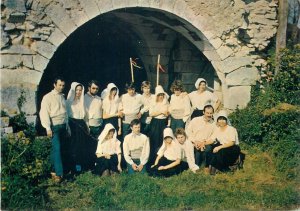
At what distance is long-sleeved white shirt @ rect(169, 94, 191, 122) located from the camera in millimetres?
7613

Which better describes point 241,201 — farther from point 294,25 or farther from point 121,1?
point 294,25

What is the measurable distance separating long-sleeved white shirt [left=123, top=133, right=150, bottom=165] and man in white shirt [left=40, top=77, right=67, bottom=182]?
108 centimetres

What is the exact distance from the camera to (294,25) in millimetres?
9398

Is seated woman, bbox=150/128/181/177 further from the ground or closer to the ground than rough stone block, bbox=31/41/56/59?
closer to the ground

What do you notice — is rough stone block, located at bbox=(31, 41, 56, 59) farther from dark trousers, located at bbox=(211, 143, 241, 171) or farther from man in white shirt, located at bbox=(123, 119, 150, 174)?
dark trousers, located at bbox=(211, 143, 241, 171)

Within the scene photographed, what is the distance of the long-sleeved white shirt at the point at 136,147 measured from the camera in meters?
6.81

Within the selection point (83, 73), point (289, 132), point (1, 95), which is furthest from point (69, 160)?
point (289, 132)

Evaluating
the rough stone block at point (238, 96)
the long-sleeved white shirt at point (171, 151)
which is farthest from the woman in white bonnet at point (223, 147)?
the rough stone block at point (238, 96)

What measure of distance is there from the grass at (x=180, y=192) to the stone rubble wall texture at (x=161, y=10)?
1.57 meters

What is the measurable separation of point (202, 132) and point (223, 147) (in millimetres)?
480

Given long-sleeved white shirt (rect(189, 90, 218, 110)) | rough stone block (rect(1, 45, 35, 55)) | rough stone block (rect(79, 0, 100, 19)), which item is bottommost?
long-sleeved white shirt (rect(189, 90, 218, 110))

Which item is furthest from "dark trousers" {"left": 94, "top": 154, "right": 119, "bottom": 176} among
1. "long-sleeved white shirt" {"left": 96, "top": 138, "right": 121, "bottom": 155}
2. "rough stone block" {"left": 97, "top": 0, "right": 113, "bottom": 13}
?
"rough stone block" {"left": 97, "top": 0, "right": 113, "bottom": 13}

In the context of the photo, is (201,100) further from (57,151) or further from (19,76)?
(19,76)

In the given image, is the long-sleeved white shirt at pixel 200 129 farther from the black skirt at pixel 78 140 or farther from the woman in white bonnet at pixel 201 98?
the black skirt at pixel 78 140
